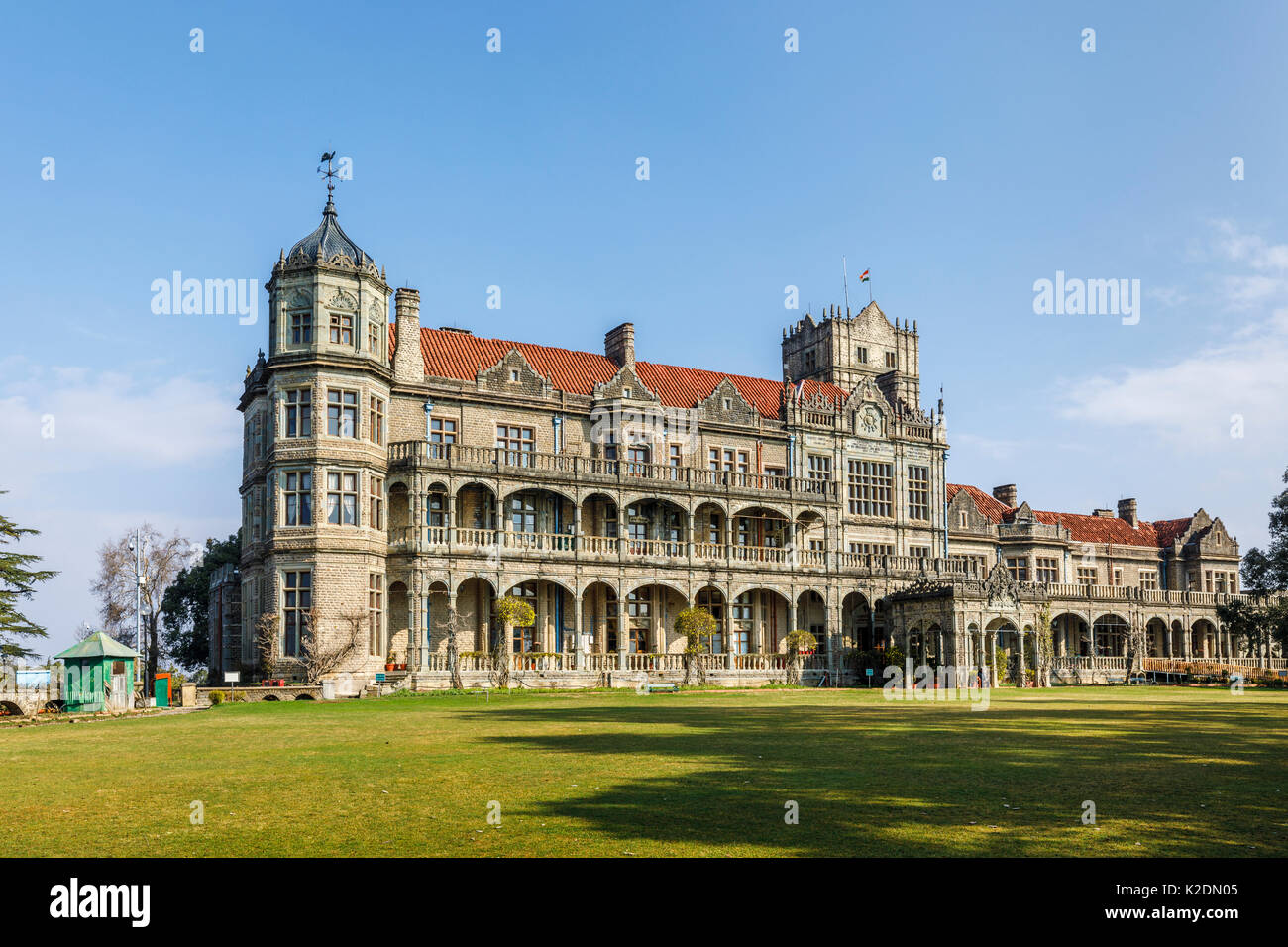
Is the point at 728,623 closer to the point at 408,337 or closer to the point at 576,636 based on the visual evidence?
the point at 576,636

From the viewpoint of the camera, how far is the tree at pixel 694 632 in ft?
149

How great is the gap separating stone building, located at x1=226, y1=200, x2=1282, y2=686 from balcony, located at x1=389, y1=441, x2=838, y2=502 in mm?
112

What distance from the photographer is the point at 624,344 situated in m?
51.5

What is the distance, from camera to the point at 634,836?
8750 millimetres

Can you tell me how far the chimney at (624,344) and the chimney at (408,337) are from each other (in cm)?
1044

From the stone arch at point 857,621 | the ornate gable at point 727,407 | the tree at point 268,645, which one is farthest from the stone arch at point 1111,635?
the tree at point 268,645

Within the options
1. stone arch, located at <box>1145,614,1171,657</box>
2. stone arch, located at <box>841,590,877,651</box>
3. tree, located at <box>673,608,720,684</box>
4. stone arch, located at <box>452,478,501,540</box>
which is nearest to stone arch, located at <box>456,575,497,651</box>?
stone arch, located at <box>452,478,501,540</box>

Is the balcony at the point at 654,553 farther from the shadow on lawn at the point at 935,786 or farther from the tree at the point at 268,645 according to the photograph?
the shadow on lawn at the point at 935,786

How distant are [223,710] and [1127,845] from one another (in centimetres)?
2735

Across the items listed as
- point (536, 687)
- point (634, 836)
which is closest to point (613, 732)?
point (634, 836)

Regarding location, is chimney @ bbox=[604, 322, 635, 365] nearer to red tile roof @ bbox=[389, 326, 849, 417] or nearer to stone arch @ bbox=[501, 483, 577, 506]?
red tile roof @ bbox=[389, 326, 849, 417]

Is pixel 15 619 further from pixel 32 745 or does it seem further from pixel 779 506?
pixel 779 506

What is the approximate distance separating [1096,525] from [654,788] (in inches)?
2641

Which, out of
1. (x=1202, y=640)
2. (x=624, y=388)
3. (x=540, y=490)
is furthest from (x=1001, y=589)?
(x=1202, y=640)
